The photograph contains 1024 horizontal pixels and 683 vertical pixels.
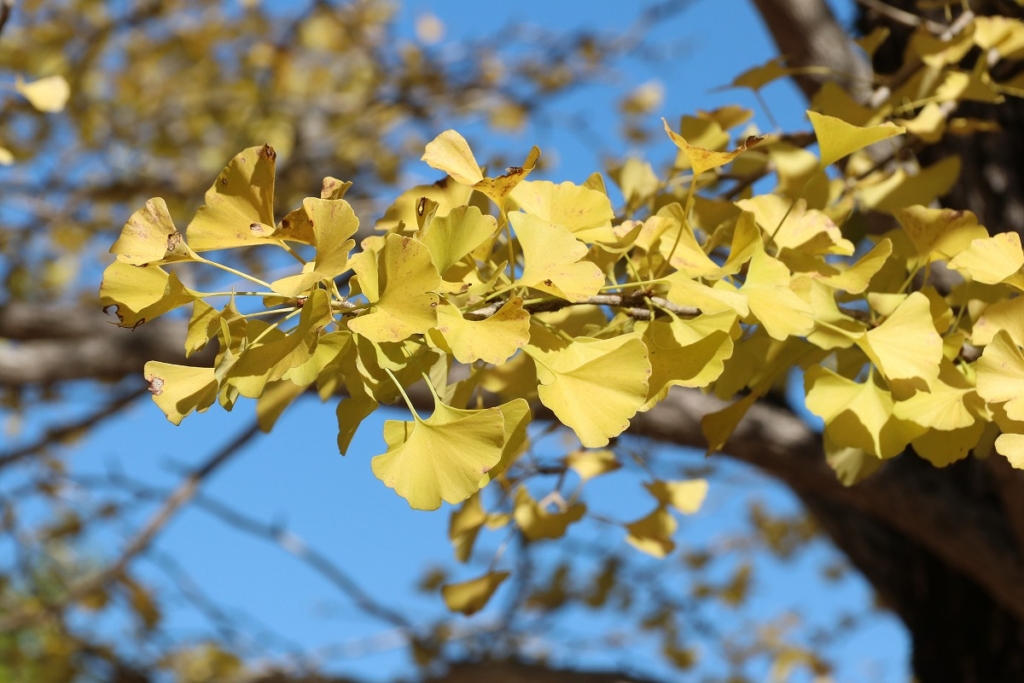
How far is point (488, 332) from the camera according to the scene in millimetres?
471

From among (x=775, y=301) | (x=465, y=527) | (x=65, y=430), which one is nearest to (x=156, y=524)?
(x=65, y=430)

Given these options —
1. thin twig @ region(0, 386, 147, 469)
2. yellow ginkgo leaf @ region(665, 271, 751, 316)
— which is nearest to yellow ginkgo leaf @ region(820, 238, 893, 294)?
yellow ginkgo leaf @ region(665, 271, 751, 316)

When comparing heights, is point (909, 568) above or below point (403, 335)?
below

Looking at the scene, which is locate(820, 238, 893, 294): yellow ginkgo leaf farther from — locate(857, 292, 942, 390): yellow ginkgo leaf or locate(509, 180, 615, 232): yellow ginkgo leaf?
locate(509, 180, 615, 232): yellow ginkgo leaf

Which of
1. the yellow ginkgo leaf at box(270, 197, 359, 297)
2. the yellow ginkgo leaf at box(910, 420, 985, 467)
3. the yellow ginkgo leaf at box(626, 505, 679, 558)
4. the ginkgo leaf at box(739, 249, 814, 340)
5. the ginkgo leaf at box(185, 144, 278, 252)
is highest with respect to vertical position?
the ginkgo leaf at box(185, 144, 278, 252)

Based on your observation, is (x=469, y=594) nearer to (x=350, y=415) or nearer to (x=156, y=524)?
(x=350, y=415)

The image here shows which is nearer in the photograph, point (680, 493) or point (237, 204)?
point (237, 204)

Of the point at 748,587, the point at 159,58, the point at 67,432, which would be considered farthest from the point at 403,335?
the point at 159,58

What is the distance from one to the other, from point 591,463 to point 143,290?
46 centimetres

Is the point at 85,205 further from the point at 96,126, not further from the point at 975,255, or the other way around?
the point at 975,255

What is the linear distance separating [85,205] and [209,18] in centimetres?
100

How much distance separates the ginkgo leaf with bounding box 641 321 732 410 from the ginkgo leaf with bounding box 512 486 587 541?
0.95 feet

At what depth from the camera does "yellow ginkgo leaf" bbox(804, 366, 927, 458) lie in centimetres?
57

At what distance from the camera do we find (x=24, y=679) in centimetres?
255
